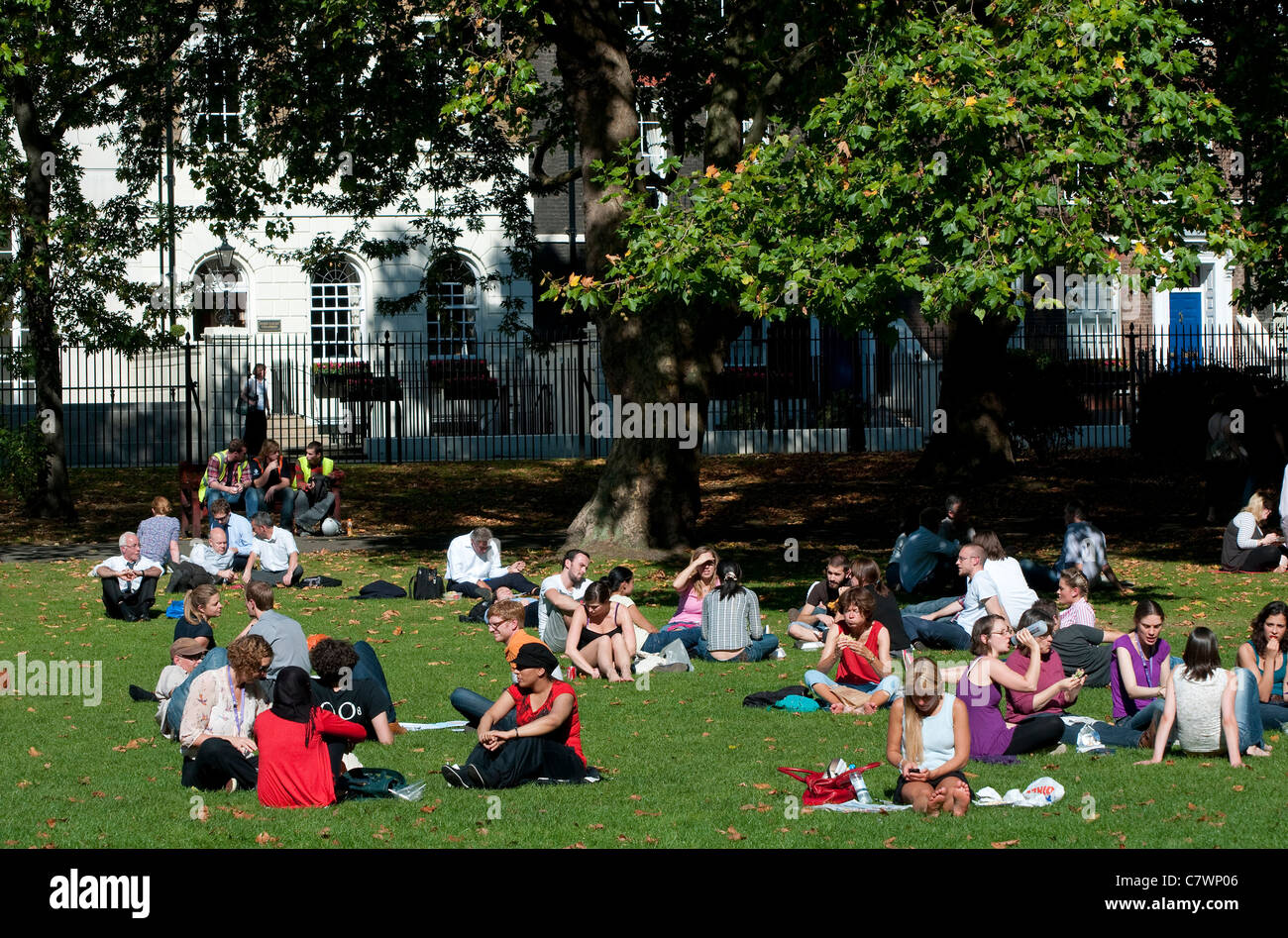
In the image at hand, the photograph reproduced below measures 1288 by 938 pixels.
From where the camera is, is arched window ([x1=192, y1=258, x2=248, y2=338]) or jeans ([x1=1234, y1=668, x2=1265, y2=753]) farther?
arched window ([x1=192, y1=258, x2=248, y2=338])

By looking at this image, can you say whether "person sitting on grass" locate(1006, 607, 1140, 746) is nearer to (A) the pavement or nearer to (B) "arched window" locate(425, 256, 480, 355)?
(A) the pavement

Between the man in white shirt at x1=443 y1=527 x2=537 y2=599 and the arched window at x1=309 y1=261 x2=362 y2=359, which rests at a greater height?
the arched window at x1=309 y1=261 x2=362 y2=359

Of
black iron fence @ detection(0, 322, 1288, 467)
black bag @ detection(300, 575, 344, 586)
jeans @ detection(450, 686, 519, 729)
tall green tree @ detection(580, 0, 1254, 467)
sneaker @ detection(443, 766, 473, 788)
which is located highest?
tall green tree @ detection(580, 0, 1254, 467)

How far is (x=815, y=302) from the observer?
14.5 metres

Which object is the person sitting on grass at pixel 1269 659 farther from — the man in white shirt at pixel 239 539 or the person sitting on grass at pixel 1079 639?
the man in white shirt at pixel 239 539

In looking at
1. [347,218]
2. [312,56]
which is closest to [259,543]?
[312,56]

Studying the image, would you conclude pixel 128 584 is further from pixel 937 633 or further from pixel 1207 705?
pixel 1207 705

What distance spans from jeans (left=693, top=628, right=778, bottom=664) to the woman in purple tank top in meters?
3.61

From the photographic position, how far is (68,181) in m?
24.3

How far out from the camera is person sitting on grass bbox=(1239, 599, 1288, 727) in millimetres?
10805

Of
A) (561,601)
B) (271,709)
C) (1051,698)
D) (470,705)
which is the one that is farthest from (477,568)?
(271,709)

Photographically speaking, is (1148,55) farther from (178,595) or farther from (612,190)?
(178,595)

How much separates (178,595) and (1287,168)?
Answer: 1278 centimetres

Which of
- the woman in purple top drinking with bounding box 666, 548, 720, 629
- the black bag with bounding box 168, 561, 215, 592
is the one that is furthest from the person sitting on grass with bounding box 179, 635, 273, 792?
the black bag with bounding box 168, 561, 215, 592
